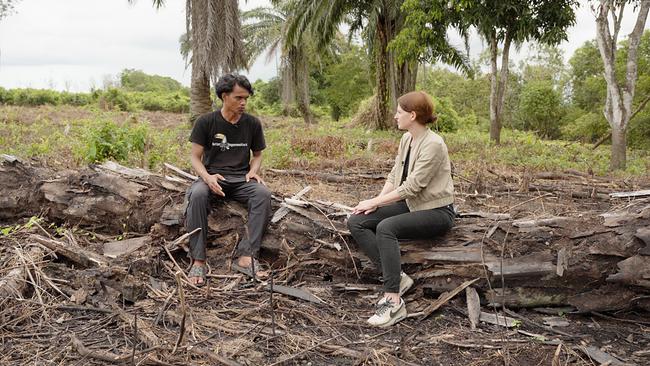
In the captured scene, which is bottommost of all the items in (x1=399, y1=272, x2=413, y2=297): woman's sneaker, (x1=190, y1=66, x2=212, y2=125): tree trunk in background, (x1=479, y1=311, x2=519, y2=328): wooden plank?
(x1=479, y1=311, x2=519, y2=328): wooden plank

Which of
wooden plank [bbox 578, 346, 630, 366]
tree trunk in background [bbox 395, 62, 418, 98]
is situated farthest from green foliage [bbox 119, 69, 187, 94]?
wooden plank [bbox 578, 346, 630, 366]

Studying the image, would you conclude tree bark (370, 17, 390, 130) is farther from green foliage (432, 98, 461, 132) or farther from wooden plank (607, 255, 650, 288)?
wooden plank (607, 255, 650, 288)

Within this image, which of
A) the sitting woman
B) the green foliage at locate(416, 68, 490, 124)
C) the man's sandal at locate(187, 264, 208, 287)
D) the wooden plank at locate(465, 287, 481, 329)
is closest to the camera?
the wooden plank at locate(465, 287, 481, 329)

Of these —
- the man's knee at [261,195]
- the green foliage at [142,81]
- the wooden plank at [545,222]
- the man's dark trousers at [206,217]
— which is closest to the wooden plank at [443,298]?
the wooden plank at [545,222]

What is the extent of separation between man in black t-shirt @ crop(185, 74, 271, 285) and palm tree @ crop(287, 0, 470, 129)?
12.9 metres

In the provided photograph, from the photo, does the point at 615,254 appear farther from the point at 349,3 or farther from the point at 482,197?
the point at 349,3

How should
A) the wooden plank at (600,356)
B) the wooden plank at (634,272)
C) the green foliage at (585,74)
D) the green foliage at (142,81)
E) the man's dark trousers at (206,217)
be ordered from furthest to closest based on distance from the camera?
the green foliage at (142,81) < the green foliage at (585,74) < the man's dark trousers at (206,217) < the wooden plank at (634,272) < the wooden plank at (600,356)

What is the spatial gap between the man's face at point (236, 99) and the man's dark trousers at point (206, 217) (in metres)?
0.69

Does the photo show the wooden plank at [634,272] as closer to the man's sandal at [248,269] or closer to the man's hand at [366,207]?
the man's hand at [366,207]

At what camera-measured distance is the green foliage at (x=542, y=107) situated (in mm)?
30719

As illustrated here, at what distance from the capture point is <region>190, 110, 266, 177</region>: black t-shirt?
4.48 meters

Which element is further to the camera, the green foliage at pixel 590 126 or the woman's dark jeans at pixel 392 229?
the green foliage at pixel 590 126

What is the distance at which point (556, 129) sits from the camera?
111 feet

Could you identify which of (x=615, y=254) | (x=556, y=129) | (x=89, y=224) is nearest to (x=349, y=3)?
(x=89, y=224)
